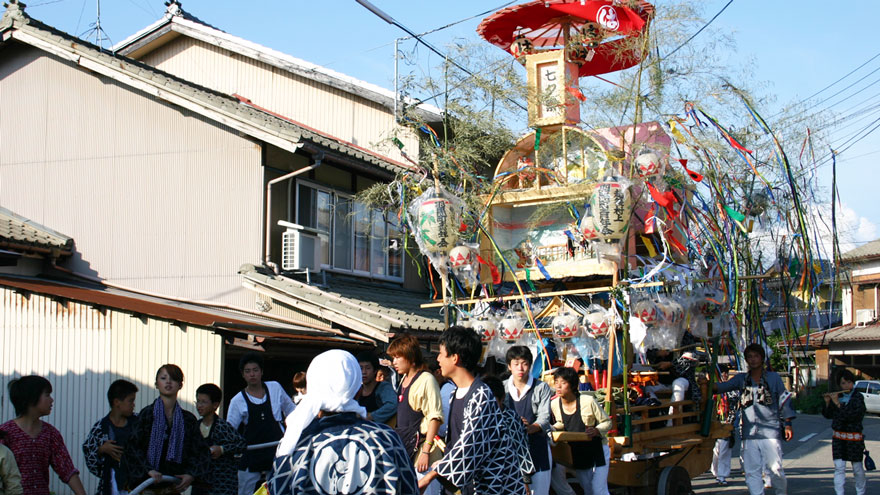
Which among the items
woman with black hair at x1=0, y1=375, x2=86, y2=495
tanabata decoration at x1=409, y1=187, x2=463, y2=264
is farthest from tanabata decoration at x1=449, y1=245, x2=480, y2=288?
woman with black hair at x1=0, y1=375, x2=86, y2=495

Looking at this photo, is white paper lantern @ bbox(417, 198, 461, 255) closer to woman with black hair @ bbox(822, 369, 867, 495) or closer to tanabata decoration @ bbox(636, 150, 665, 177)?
tanabata decoration @ bbox(636, 150, 665, 177)

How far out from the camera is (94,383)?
34.6ft

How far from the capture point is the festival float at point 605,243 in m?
10.0

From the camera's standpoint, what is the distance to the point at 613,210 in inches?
412

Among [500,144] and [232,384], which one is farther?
[500,144]

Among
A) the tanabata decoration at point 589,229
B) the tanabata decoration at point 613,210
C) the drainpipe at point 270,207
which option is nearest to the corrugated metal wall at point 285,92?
the drainpipe at point 270,207

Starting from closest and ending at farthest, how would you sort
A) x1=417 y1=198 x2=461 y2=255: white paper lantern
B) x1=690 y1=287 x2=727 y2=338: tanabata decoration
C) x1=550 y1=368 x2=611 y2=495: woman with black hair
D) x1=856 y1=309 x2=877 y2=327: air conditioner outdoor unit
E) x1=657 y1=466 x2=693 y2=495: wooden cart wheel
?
x1=550 y1=368 x2=611 y2=495: woman with black hair, x1=657 y1=466 x2=693 y2=495: wooden cart wheel, x1=690 y1=287 x2=727 y2=338: tanabata decoration, x1=417 y1=198 x2=461 y2=255: white paper lantern, x1=856 y1=309 x2=877 y2=327: air conditioner outdoor unit

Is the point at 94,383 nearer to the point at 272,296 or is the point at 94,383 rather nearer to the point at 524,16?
Answer: the point at 272,296

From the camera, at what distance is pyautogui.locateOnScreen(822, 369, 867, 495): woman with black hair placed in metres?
10.3

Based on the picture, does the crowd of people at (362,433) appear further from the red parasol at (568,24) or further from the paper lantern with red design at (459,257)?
the red parasol at (568,24)

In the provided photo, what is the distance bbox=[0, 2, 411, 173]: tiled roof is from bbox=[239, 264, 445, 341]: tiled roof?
86.8 inches

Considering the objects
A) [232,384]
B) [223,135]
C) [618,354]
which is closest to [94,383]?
[232,384]

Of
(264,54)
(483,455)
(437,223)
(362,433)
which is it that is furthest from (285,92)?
(362,433)

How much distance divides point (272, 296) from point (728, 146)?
7.38 meters
